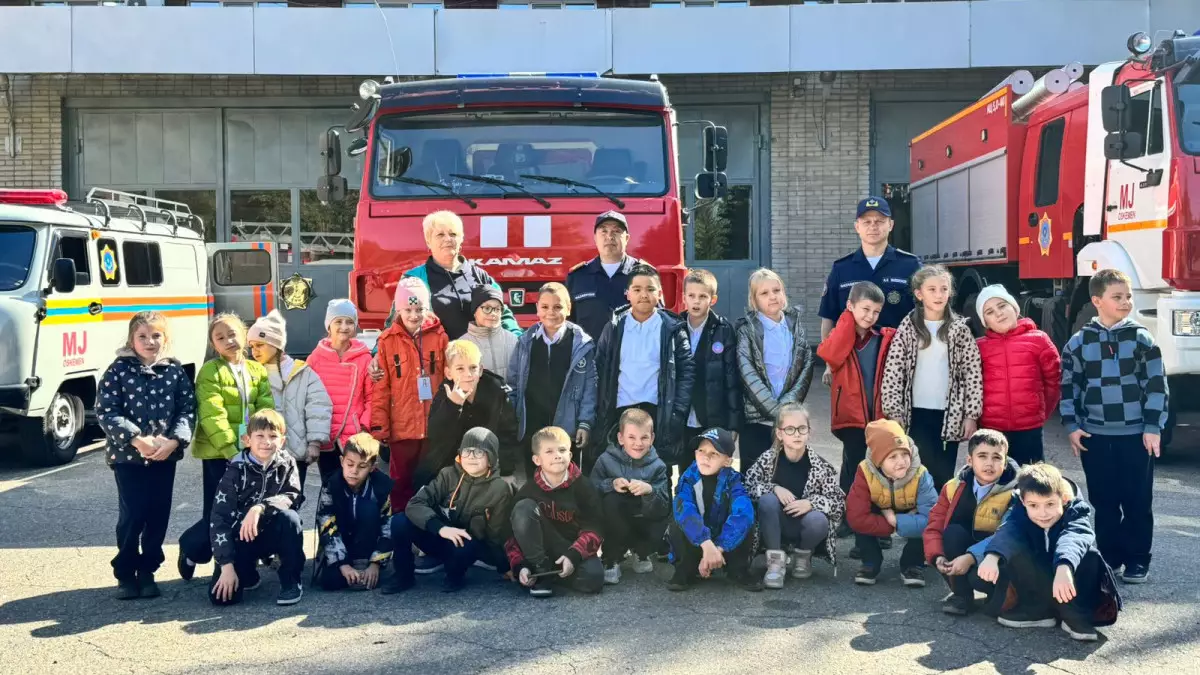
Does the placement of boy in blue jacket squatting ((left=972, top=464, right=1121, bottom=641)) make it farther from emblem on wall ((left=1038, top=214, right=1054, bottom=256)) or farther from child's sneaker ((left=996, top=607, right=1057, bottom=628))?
emblem on wall ((left=1038, top=214, right=1054, bottom=256))

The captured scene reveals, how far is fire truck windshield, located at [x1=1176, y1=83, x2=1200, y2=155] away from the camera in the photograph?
8227mm

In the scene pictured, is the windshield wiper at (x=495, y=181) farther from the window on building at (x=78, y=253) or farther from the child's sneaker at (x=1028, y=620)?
the child's sneaker at (x=1028, y=620)

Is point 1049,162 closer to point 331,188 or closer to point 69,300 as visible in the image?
point 331,188

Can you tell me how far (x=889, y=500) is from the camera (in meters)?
5.37

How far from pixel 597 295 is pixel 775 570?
1.92 m

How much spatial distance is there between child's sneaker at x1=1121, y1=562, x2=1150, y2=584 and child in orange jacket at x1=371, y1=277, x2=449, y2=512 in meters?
3.44

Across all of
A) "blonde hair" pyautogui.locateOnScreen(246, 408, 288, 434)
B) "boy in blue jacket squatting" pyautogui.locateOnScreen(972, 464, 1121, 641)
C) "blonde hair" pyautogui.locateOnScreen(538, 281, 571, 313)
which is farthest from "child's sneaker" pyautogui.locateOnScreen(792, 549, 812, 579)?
"blonde hair" pyautogui.locateOnScreen(246, 408, 288, 434)

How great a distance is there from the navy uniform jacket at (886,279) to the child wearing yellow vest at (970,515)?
130cm

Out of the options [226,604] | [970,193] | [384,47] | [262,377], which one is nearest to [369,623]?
[226,604]

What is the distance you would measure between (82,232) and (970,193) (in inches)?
344

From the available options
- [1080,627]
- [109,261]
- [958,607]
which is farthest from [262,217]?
[1080,627]

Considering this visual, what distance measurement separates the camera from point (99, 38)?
15.9 metres

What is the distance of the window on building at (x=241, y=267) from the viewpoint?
→ 1547cm

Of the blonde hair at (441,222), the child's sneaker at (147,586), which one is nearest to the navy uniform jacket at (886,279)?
the blonde hair at (441,222)
